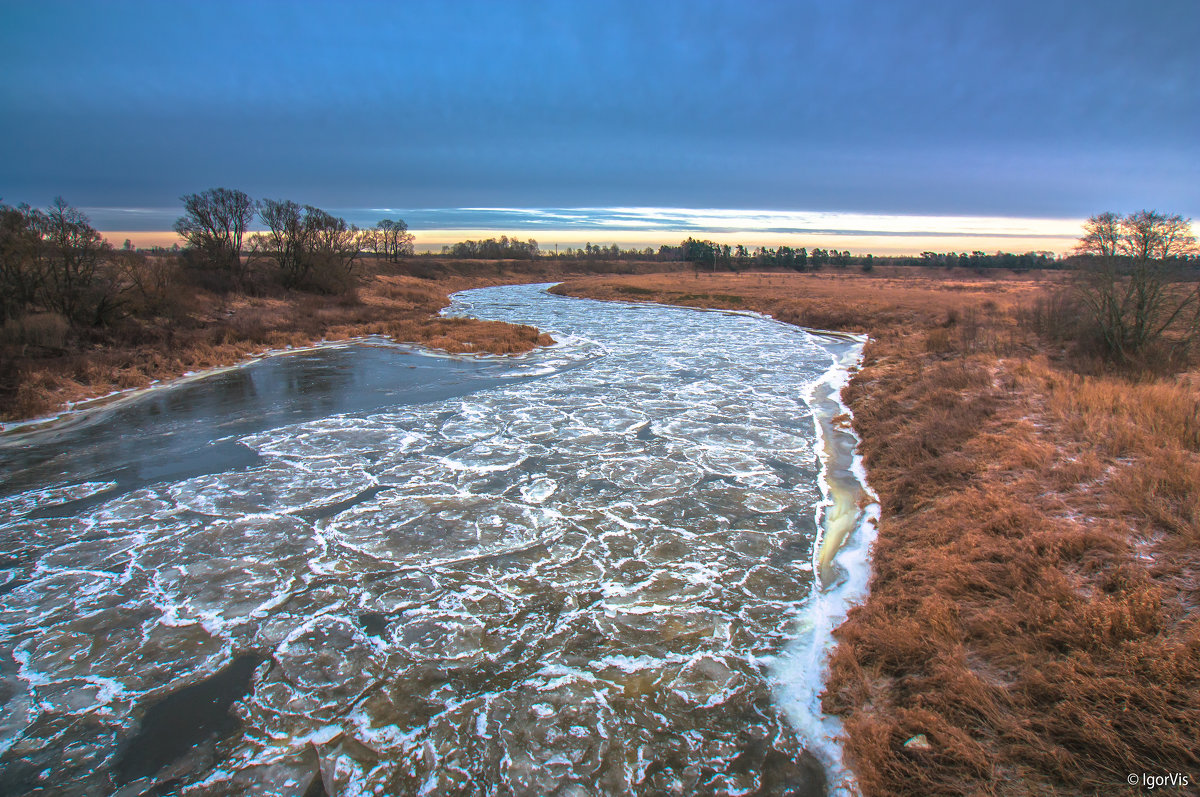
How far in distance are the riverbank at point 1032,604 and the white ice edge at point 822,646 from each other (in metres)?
0.15

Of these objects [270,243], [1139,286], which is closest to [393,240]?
[270,243]

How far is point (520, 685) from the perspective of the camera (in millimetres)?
5609

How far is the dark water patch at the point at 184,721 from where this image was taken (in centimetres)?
474

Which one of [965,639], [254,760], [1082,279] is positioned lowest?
[254,760]

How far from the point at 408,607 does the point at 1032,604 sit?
22.1 feet

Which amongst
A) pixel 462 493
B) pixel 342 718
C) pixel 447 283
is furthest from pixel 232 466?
pixel 447 283

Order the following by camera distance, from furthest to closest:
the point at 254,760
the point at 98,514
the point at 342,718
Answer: the point at 98,514 < the point at 342,718 < the point at 254,760

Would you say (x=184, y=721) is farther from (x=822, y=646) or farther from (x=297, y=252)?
(x=297, y=252)

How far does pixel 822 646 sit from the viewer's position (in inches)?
242

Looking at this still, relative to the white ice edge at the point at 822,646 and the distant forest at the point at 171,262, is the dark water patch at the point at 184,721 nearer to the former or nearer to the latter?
the white ice edge at the point at 822,646

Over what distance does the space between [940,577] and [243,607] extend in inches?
328

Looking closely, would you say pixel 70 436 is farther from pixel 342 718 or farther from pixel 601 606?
pixel 601 606

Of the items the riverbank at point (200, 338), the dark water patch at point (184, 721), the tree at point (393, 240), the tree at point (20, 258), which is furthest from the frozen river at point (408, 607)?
the tree at point (393, 240)

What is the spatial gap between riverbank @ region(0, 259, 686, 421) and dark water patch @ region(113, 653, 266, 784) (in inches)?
574
